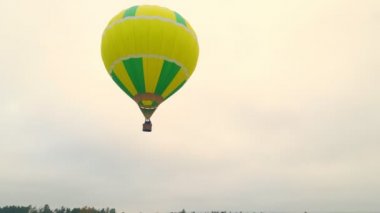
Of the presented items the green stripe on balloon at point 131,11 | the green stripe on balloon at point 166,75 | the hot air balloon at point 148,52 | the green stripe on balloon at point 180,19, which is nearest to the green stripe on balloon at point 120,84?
the hot air balloon at point 148,52

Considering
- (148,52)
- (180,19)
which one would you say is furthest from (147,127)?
(180,19)

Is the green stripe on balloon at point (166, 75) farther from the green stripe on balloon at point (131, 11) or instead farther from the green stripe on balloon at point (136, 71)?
the green stripe on balloon at point (131, 11)

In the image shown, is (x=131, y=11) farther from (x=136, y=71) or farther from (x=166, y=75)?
(x=166, y=75)

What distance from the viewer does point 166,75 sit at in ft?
78.6

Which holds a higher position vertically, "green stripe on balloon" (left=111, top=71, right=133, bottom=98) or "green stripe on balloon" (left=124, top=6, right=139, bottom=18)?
"green stripe on balloon" (left=124, top=6, right=139, bottom=18)

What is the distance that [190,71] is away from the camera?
2553 centimetres

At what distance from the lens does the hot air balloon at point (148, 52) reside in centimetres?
2336

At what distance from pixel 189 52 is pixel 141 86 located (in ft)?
11.6

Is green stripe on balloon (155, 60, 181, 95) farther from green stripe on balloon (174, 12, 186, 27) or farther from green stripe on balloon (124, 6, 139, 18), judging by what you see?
green stripe on balloon (124, 6, 139, 18)

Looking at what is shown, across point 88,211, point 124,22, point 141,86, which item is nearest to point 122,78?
point 141,86

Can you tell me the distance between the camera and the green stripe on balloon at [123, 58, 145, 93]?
23.4 metres

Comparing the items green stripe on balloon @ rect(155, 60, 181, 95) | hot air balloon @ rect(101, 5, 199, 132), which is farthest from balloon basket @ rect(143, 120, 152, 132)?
green stripe on balloon @ rect(155, 60, 181, 95)

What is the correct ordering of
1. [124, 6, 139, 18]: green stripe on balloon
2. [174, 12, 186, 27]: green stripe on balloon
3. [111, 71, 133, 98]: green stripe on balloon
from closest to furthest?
[124, 6, 139, 18]: green stripe on balloon → [174, 12, 186, 27]: green stripe on balloon → [111, 71, 133, 98]: green stripe on balloon

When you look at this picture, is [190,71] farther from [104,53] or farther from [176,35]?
Result: [104,53]
